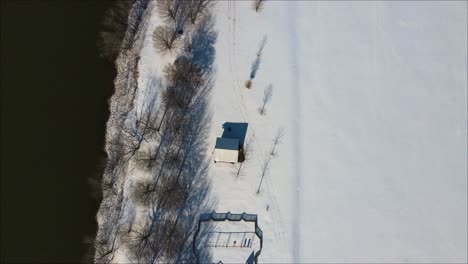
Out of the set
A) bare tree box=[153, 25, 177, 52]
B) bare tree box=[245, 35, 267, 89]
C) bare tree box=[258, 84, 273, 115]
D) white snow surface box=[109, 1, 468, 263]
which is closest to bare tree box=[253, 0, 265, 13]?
white snow surface box=[109, 1, 468, 263]

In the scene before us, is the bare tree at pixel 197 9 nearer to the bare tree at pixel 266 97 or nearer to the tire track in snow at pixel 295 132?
the tire track in snow at pixel 295 132

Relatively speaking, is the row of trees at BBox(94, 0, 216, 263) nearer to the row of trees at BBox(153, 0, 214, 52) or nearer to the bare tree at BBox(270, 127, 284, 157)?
the row of trees at BBox(153, 0, 214, 52)

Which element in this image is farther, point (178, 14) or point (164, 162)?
point (178, 14)

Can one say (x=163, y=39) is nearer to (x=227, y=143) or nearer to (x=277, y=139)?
(x=227, y=143)

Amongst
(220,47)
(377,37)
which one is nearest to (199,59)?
(220,47)

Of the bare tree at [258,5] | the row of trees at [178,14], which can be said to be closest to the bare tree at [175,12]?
the row of trees at [178,14]

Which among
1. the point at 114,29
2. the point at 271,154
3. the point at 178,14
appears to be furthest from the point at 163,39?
the point at 271,154
